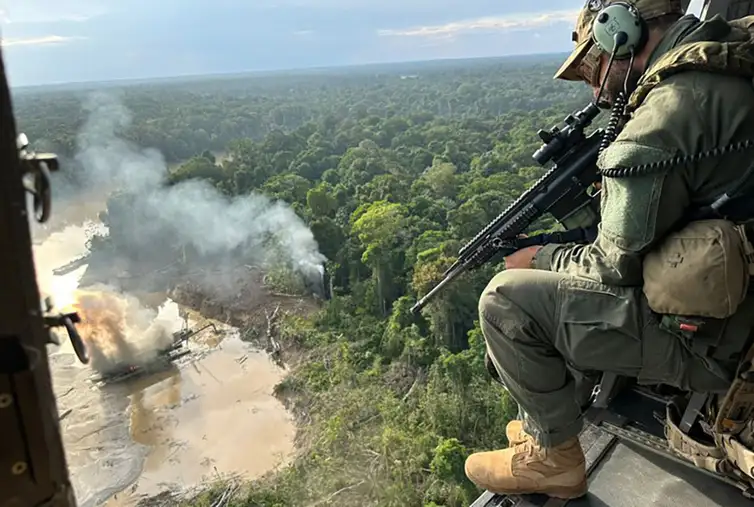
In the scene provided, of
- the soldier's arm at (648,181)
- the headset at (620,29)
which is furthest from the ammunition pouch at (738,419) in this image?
the headset at (620,29)

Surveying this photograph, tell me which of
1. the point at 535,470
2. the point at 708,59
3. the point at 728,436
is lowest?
the point at 535,470

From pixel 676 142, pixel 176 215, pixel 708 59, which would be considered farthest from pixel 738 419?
pixel 176 215

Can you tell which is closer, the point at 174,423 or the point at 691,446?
the point at 691,446

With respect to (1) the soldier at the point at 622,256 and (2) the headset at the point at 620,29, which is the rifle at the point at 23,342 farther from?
(2) the headset at the point at 620,29

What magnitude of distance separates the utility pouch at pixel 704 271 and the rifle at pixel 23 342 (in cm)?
116

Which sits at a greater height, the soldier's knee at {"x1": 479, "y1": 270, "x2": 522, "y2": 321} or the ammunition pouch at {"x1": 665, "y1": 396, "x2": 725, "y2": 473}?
the soldier's knee at {"x1": 479, "y1": 270, "x2": 522, "y2": 321}

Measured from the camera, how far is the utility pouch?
132 cm

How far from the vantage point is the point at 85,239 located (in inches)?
784

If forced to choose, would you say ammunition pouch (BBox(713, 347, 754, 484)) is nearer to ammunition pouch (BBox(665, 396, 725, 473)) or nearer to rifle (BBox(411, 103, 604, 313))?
ammunition pouch (BBox(665, 396, 725, 473))

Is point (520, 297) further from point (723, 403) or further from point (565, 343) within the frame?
point (723, 403)

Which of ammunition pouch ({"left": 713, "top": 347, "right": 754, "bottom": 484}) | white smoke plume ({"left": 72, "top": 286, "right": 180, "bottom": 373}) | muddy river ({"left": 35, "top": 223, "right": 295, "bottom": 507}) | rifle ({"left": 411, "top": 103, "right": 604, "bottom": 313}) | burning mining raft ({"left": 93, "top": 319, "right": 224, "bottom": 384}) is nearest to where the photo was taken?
ammunition pouch ({"left": 713, "top": 347, "right": 754, "bottom": 484})

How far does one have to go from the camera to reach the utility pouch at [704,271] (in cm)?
132

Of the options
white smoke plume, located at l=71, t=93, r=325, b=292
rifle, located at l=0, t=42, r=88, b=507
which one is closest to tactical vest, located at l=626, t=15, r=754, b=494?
rifle, located at l=0, t=42, r=88, b=507

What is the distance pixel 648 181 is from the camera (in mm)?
1382
